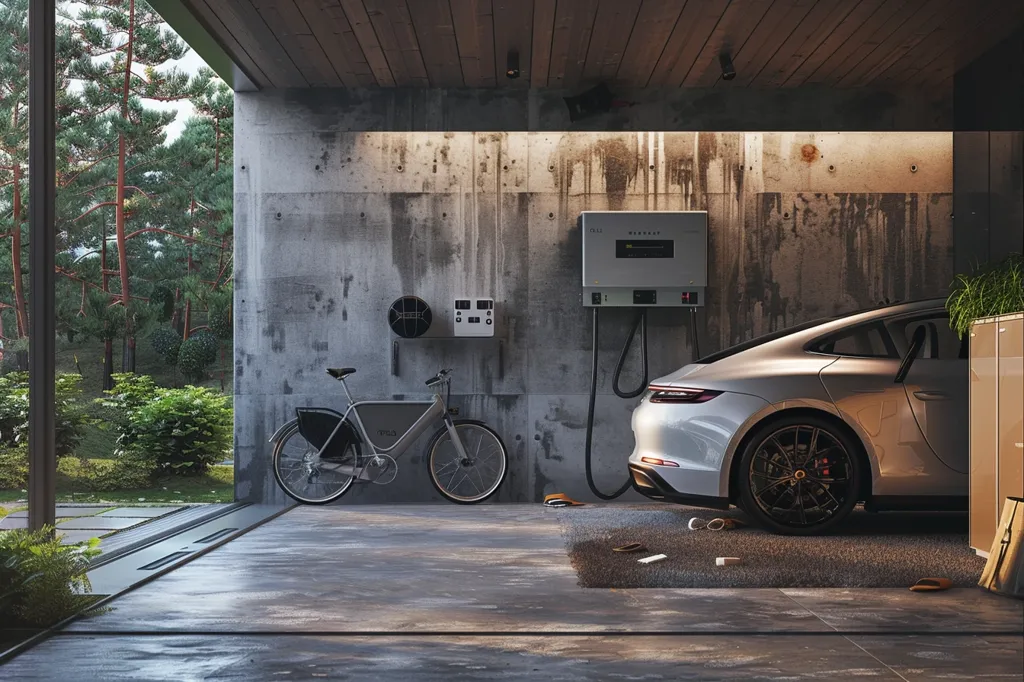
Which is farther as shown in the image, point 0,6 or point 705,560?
point 705,560

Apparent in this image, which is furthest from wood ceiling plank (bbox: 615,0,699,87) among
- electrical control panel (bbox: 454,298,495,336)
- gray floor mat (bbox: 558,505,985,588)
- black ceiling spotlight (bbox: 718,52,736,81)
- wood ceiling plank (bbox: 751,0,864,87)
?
gray floor mat (bbox: 558,505,985,588)

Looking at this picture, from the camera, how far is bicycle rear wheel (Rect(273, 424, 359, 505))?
7.86 metres

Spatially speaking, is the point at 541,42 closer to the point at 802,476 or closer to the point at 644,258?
the point at 644,258

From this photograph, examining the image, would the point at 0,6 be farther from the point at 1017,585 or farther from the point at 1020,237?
the point at 1020,237

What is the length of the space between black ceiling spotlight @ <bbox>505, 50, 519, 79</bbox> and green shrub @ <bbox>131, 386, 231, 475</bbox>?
6288 millimetres

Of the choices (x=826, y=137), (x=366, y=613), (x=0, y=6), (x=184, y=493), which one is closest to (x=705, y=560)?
(x=366, y=613)

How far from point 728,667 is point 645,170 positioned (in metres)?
5.69

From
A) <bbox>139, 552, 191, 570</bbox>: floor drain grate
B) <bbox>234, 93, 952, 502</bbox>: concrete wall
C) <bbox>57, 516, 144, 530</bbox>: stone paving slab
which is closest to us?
<bbox>139, 552, 191, 570</bbox>: floor drain grate

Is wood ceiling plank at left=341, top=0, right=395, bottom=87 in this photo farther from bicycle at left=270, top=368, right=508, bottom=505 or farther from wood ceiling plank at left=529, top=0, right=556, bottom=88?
bicycle at left=270, top=368, right=508, bottom=505

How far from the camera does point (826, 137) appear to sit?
829 centimetres

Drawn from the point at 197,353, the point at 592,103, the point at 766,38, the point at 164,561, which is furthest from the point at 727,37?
the point at 197,353

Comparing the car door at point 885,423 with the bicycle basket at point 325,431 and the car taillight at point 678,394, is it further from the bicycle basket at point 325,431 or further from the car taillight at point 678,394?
the bicycle basket at point 325,431

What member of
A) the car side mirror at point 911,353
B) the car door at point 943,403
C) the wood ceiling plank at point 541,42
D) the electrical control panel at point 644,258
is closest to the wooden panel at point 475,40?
the wood ceiling plank at point 541,42

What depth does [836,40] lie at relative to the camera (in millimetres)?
7035
